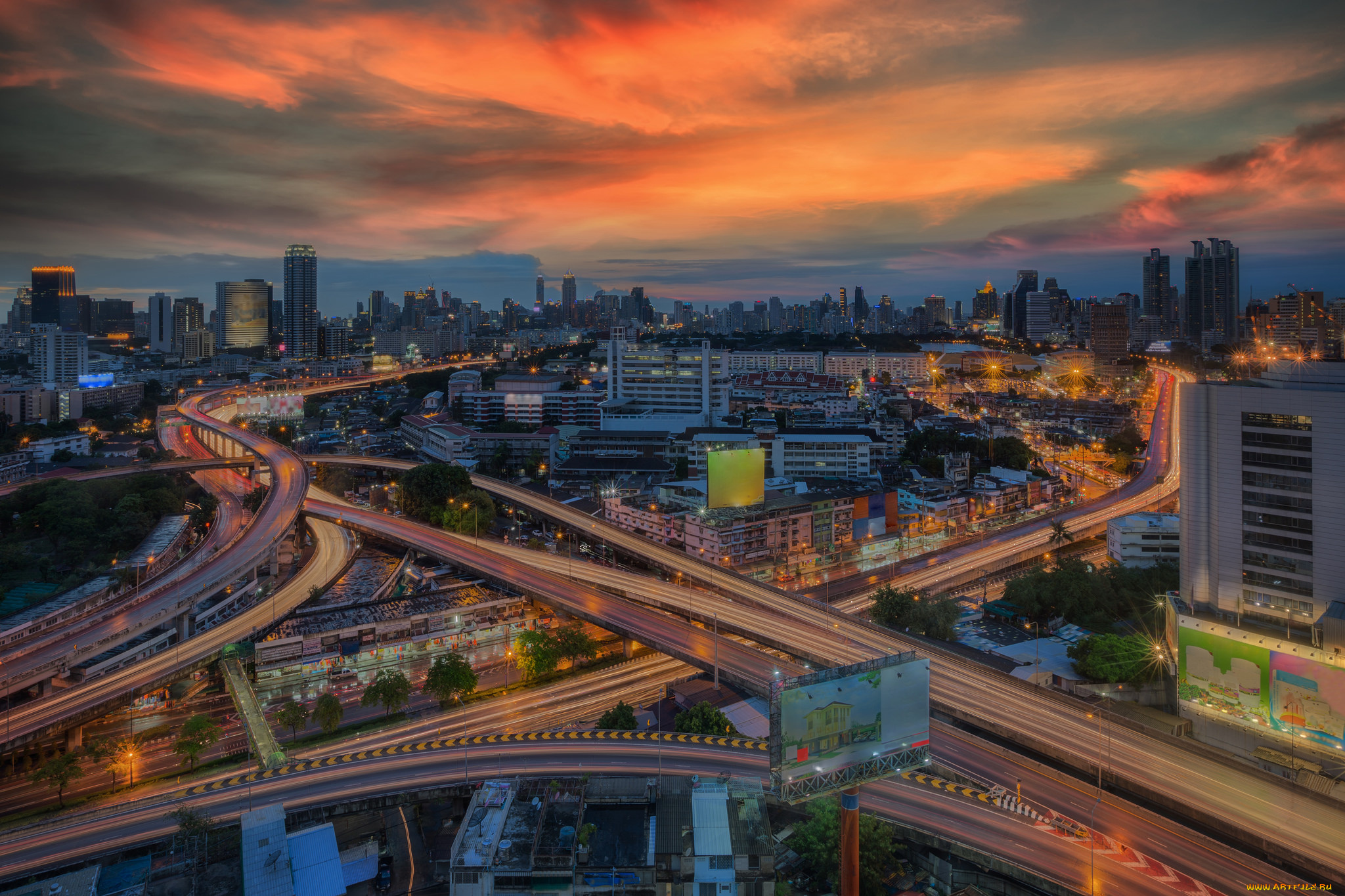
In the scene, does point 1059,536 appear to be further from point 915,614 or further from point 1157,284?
point 1157,284

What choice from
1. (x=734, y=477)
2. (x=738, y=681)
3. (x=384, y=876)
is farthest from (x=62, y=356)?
(x=738, y=681)

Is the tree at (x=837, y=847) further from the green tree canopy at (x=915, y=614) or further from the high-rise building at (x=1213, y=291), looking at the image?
the high-rise building at (x=1213, y=291)

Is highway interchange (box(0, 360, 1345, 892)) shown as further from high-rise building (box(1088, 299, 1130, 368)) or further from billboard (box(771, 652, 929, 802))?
high-rise building (box(1088, 299, 1130, 368))

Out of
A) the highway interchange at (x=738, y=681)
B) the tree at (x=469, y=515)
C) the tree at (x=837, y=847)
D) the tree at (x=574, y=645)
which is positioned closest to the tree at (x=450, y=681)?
the highway interchange at (x=738, y=681)

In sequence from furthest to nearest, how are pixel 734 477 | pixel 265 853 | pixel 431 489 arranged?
1. pixel 431 489
2. pixel 734 477
3. pixel 265 853

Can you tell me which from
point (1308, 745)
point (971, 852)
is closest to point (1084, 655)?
point (1308, 745)

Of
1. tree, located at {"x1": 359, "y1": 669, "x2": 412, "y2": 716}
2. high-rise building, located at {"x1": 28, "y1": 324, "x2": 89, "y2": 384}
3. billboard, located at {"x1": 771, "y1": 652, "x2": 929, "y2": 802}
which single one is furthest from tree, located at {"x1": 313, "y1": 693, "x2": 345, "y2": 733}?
high-rise building, located at {"x1": 28, "y1": 324, "x2": 89, "y2": 384}
